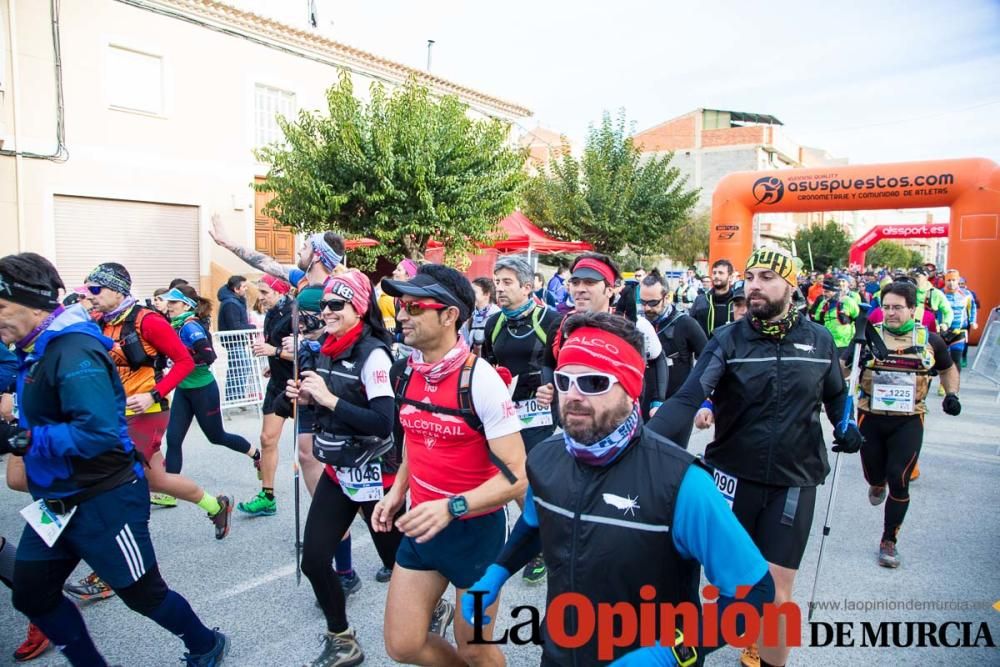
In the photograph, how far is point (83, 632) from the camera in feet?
10.2

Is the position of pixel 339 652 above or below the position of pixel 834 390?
below

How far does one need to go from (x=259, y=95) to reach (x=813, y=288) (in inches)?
624

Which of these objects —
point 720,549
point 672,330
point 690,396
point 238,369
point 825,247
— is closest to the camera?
point 720,549

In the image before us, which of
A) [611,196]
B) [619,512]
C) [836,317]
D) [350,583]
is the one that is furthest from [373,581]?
[611,196]

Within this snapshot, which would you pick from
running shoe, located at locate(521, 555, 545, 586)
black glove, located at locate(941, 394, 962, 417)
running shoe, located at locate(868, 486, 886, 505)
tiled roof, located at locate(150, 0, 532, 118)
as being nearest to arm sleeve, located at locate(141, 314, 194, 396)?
running shoe, located at locate(521, 555, 545, 586)

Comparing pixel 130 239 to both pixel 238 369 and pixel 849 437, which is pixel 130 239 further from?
pixel 849 437

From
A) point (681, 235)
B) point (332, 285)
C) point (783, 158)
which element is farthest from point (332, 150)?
point (783, 158)

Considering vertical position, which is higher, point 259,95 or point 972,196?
point 259,95

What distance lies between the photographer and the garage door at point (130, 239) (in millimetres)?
13906

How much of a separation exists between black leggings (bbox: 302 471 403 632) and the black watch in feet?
2.70

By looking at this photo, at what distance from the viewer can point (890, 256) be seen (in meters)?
66.1

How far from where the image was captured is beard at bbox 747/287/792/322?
337 cm

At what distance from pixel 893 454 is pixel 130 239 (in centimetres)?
1521

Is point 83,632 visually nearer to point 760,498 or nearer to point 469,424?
point 469,424
